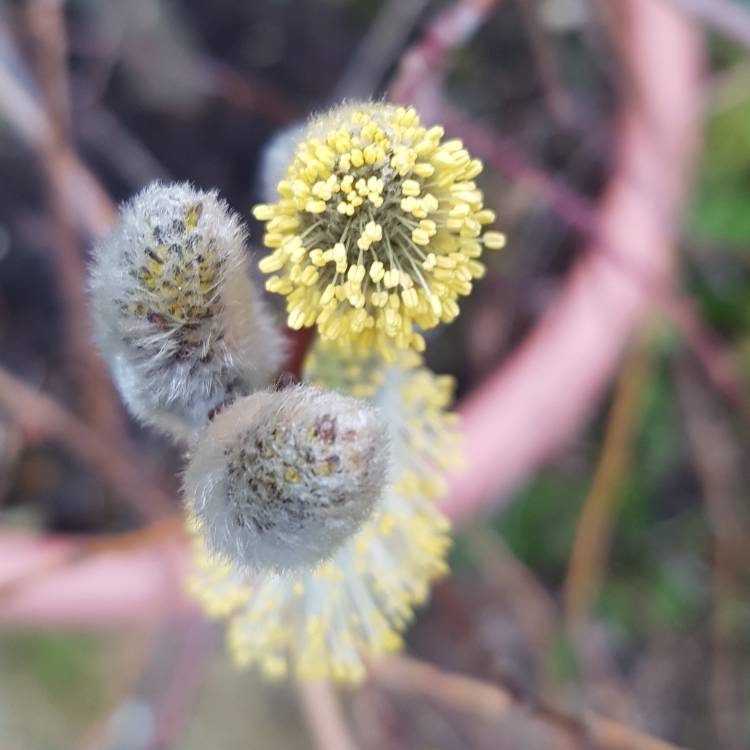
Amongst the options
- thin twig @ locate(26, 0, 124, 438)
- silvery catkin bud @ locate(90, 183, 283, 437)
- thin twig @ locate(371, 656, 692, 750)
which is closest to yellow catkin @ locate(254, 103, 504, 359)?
silvery catkin bud @ locate(90, 183, 283, 437)

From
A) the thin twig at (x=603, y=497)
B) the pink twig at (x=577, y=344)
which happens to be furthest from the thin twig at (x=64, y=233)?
the thin twig at (x=603, y=497)

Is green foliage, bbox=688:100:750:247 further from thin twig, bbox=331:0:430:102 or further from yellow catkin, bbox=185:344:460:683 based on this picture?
yellow catkin, bbox=185:344:460:683

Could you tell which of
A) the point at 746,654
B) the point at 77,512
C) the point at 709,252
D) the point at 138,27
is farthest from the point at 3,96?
the point at 746,654

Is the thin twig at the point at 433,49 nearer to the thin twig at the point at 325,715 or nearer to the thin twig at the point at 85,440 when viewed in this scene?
the thin twig at the point at 85,440

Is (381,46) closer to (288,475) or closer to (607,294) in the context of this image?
(607,294)

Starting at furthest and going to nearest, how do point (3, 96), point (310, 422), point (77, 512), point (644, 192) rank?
point (77, 512) → point (644, 192) → point (3, 96) → point (310, 422)

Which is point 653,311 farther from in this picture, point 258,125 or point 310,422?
point 310,422
